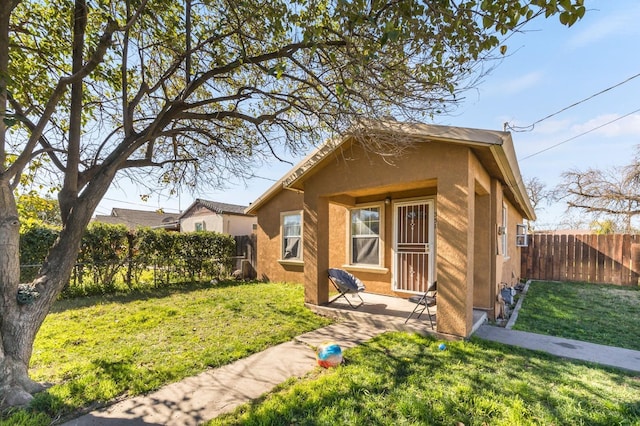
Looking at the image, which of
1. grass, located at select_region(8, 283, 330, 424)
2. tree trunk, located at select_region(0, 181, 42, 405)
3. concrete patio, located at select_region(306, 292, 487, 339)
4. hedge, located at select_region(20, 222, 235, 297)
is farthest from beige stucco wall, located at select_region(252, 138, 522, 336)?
hedge, located at select_region(20, 222, 235, 297)

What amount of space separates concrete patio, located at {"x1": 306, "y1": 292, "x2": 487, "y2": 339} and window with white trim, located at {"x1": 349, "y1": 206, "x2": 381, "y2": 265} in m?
1.19

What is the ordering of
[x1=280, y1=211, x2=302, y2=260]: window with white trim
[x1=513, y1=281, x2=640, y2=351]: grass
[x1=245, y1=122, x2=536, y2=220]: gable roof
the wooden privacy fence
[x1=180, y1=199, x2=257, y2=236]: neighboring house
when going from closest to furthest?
[x1=245, y1=122, x2=536, y2=220]: gable roof, [x1=513, y1=281, x2=640, y2=351]: grass, [x1=280, y1=211, x2=302, y2=260]: window with white trim, the wooden privacy fence, [x1=180, y1=199, x2=257, y2=236]: neighboring house

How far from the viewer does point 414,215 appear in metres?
7.69

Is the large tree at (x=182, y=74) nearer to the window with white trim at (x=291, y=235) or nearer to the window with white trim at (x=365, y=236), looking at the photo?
the window with white trim at (x=365, y=236)

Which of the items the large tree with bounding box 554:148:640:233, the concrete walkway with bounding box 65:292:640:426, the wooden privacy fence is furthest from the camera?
the large tree with bounding box 554:148:640:233

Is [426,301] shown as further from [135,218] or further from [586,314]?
[135,218]

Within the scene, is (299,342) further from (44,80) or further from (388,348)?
(44,80)

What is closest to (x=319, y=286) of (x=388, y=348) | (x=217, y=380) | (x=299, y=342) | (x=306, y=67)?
(x=299, y=342)

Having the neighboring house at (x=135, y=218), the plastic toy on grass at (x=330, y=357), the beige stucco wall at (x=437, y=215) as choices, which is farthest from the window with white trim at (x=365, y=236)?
the neighboring house at (x=135, y=218)

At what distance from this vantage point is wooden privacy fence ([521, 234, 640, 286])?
11547 mm

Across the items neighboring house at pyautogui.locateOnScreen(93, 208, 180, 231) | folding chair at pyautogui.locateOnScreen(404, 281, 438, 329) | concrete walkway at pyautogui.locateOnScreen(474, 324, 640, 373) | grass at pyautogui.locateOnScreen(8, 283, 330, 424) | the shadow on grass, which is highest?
neighboring house at pyautogui.locateOnScreen(93, 208, 180, 231)

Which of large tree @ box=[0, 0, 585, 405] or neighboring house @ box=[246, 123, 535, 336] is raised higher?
large tree @ box=[0, 0, 585, 405]

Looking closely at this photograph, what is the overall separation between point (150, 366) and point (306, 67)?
485 cm

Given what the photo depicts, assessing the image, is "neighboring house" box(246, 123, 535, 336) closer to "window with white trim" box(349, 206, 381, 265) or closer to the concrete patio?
"window with white trim" box(349, 206, 381, 265)
